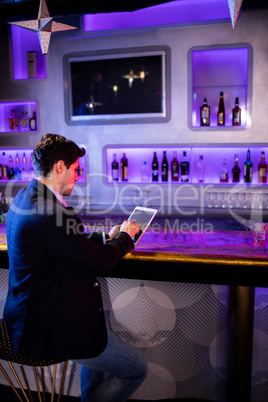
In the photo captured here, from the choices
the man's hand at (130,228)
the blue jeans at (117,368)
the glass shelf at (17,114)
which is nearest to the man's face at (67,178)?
the man's hand at (130,228)

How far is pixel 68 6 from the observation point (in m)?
2.93

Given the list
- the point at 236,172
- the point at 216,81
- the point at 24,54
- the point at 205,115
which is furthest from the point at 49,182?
the point at 24,54

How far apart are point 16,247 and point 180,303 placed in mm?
1007

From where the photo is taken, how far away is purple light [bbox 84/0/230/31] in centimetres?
356

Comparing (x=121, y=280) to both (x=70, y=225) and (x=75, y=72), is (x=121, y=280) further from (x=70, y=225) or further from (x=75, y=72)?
(x=75, y=72)

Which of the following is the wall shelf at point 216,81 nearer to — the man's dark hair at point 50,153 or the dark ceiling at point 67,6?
the dark ceiling at point 67,6

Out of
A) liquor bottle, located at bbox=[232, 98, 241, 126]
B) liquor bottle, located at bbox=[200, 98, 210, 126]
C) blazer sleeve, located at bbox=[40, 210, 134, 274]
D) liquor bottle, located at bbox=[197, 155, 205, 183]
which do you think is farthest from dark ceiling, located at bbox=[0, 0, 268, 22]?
blazer sleeve, located at bbox=[40, 210, 134, 274]

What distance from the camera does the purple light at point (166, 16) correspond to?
11.7 ft

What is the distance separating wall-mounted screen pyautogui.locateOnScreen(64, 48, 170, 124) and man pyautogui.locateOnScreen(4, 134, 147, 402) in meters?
2.50

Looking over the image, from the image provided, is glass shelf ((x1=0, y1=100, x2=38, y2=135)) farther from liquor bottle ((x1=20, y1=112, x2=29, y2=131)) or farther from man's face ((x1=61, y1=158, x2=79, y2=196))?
man's face ((x1=61, y1=158, x2=79, y2=196))

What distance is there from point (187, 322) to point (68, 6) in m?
2.52

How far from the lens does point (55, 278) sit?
1397 millimetres

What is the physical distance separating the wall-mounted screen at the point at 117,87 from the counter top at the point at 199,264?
7.10 feet

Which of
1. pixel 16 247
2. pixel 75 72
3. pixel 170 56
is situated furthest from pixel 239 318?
pixel 75 72
